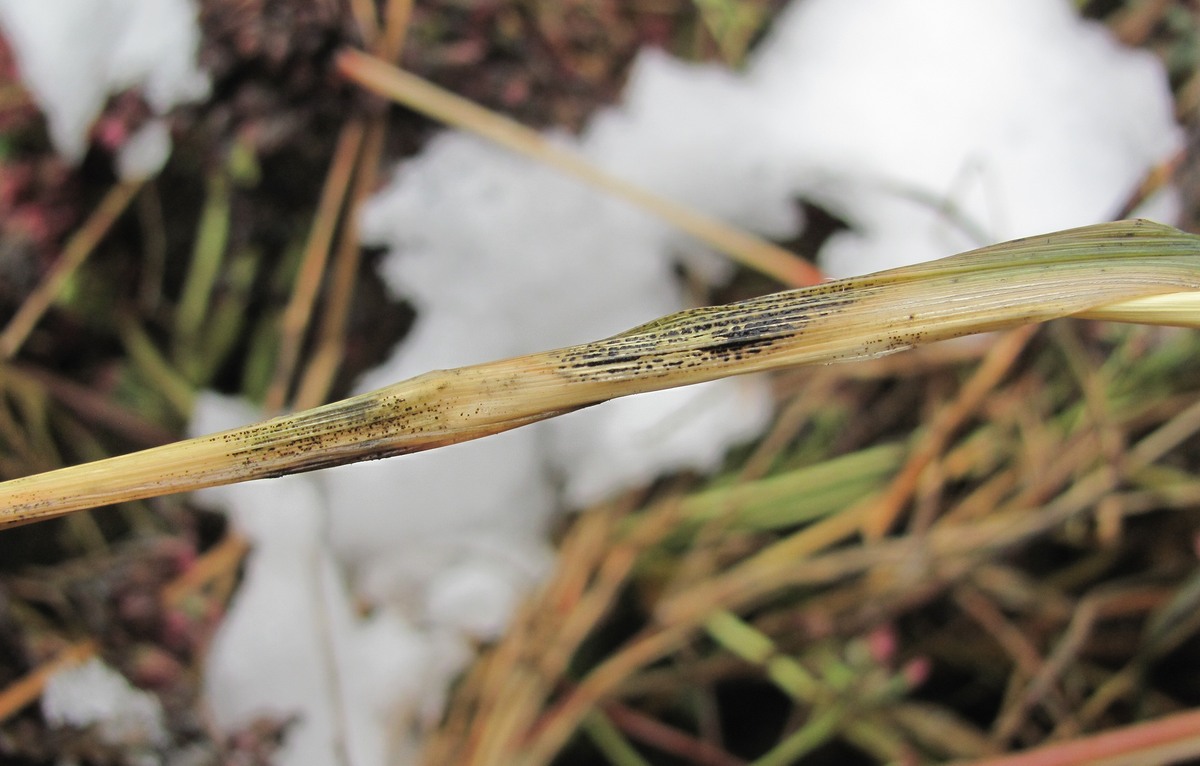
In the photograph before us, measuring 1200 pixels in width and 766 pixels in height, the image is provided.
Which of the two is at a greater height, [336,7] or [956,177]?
[336,7]

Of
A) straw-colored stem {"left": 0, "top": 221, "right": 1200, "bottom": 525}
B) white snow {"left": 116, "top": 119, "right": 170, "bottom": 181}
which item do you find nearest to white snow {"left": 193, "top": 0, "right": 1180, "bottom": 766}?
white snow {"left": 116, "top": 119, "right": 170, "bottom": 181}

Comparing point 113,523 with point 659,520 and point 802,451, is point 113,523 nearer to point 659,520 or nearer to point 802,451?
point 659,520

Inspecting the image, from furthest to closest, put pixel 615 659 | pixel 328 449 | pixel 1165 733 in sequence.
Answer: pixel 615 659 → pixel 1165 733 → pixel 328 449

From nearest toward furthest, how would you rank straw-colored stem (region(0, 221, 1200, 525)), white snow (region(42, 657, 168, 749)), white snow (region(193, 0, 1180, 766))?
straw-colored stem (region(0, 221, 1200, 525)) → white snow (region(42, 657, 168, 749)) → white snow (region(193, 0, 1180, 766))

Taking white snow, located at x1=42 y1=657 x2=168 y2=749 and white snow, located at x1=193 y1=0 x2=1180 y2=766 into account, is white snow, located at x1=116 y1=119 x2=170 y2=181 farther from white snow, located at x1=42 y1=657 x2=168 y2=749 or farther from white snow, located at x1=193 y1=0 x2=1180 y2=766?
white snow, located at x1=42 y1=657 x2=168 y2=749

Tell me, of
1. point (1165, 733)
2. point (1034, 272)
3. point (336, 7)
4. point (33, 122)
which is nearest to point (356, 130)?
point (336, 7)

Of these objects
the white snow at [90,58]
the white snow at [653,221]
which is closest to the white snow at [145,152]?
the white snow at [90,58]

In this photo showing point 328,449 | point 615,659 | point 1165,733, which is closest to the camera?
point 328,449
